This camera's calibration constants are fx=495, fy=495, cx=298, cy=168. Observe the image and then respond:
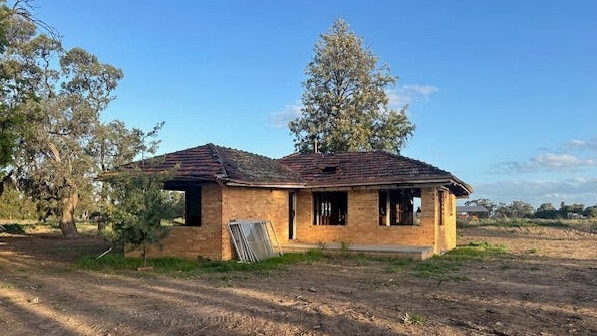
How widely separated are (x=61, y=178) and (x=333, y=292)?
21.6 meters

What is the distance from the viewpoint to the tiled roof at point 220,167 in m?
14.8

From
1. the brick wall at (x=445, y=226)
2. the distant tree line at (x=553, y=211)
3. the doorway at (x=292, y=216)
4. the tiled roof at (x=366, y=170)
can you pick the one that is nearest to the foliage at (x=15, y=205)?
the tiled roof at (x=366, y=170)

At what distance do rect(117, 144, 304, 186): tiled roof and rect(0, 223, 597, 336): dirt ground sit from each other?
3276 mm

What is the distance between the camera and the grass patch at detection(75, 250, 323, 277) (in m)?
13.4

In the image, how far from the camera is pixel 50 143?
2661cm

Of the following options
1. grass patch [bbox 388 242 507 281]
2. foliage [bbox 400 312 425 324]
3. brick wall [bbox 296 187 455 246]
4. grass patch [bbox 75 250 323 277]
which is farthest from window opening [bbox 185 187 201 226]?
foliage [bbox 400 312 425 324]

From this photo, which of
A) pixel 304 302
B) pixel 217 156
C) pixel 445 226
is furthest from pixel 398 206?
pixel 304 302

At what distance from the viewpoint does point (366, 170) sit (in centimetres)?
1875

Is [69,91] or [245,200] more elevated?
[69,91]

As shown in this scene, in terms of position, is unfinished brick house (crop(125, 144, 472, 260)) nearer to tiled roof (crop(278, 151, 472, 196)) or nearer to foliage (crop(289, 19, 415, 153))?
tiled roof (crop(278, 151, 472, 196))

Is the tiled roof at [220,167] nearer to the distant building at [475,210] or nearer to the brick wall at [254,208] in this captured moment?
the brick wall at [254,208]

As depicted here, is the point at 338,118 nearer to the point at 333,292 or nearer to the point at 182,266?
the point at 182,266

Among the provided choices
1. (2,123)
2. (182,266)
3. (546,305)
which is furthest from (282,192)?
(546,305)

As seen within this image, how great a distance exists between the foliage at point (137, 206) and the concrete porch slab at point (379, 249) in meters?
5.51
